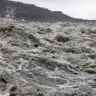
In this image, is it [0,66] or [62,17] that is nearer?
[0,66]

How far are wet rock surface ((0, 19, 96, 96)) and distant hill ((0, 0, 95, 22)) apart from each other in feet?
63.7

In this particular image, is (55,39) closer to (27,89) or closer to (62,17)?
(27,89)

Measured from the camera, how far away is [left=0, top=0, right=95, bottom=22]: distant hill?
36.8 meters

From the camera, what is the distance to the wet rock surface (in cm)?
992

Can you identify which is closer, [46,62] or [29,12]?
[46,62]

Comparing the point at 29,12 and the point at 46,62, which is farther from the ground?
the point at 29,12

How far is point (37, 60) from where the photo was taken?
12.5 metres

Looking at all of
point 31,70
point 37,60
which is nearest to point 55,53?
point 37,60

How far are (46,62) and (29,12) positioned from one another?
26770 mm

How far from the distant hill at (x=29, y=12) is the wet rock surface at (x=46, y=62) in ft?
63.7

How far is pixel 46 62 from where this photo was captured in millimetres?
12477

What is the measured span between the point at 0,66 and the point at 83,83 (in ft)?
7.55

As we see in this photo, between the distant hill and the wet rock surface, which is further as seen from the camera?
the distant hill

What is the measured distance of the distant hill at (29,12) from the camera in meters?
36.8
